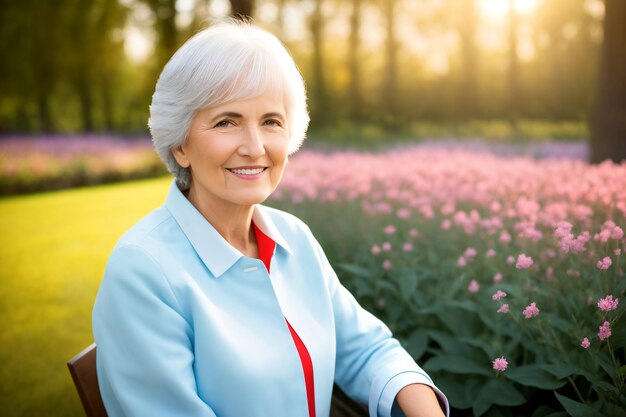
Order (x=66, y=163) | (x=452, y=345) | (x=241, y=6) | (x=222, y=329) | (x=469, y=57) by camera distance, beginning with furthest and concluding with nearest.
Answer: (x=469, y=57) → (x=66, y=163) → (x=241, y=6) → (x=452, y=345) → (x=222, y=329)

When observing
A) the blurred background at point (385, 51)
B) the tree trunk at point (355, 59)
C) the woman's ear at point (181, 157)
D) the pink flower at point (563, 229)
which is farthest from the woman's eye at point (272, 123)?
the tree trunk at point (355, 59)

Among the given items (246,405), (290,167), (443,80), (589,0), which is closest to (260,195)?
(246,405)

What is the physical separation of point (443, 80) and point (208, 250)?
23.6 m

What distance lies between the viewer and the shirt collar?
1.53m

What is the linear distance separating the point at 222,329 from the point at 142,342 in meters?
0.21

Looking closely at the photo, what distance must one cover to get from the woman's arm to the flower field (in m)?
0.23

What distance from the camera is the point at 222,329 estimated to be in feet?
4.76

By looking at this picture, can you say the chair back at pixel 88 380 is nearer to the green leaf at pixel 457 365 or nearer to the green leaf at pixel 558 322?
the green leaf at pixel 457 365

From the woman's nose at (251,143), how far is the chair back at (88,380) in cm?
76

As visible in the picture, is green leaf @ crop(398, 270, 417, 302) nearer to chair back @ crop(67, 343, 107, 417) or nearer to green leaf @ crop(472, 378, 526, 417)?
green leaf @ crop(472, 378, 526, 417)

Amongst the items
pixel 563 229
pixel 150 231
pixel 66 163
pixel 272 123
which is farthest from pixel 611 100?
pixel 66 163

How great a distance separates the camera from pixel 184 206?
1598 mm

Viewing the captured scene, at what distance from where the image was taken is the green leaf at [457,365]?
1.91 metres

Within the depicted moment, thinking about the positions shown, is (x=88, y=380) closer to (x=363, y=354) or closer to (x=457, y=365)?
(x=363, y=354)
